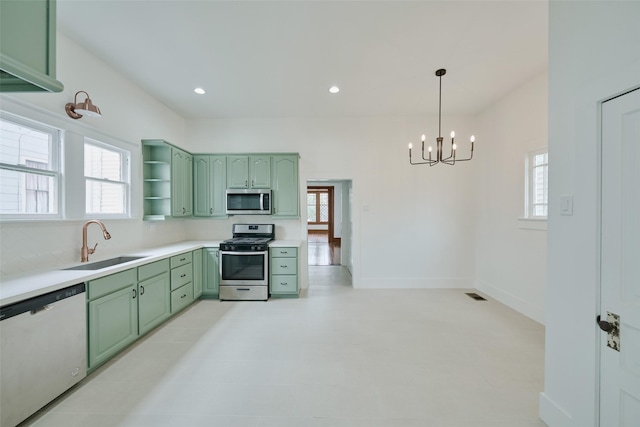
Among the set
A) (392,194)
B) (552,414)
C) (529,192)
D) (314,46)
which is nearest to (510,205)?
(529,192)

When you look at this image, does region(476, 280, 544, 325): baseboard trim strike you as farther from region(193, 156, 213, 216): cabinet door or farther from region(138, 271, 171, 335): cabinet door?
region(193, 156, 213, 216): cabinet door

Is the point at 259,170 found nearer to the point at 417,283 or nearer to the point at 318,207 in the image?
the point at 417,283

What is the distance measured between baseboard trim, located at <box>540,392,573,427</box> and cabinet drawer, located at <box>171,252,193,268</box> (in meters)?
3.67

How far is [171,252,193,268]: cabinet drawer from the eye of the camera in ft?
10.5

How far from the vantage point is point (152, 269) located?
2.79 meters

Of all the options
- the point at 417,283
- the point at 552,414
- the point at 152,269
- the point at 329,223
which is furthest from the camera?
the point at 329,223

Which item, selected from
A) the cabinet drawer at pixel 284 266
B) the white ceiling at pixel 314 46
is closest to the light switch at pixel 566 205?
the white ceiling at pixel 314 46

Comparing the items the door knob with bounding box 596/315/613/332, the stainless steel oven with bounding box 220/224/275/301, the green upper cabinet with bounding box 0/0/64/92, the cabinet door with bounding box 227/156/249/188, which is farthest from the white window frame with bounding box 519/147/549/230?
the green upper cabinet with bounding box 0/0/64/92

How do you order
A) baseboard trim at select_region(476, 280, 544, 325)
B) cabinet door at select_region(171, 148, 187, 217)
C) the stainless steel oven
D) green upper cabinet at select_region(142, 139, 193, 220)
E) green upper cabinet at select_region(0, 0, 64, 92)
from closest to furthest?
green upper cabinet at select_region(0, 0, 64, 92) < baseboard trim at select_region(476, 280, 544, 325) < green upper cabinet at select_region(142, 139, 193, 220) < cabinet door at select_region(171, 148, 187, 217) < the stainless steel oven

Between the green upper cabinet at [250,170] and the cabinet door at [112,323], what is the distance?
2.27m

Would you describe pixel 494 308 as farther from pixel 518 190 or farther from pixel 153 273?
pixel 153 273

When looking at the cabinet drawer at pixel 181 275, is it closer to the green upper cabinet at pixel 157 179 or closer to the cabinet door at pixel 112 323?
the cabinet door at pixel 112 323

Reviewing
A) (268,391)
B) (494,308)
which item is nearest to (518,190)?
(494,308)

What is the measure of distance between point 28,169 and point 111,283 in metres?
A: 1.17
